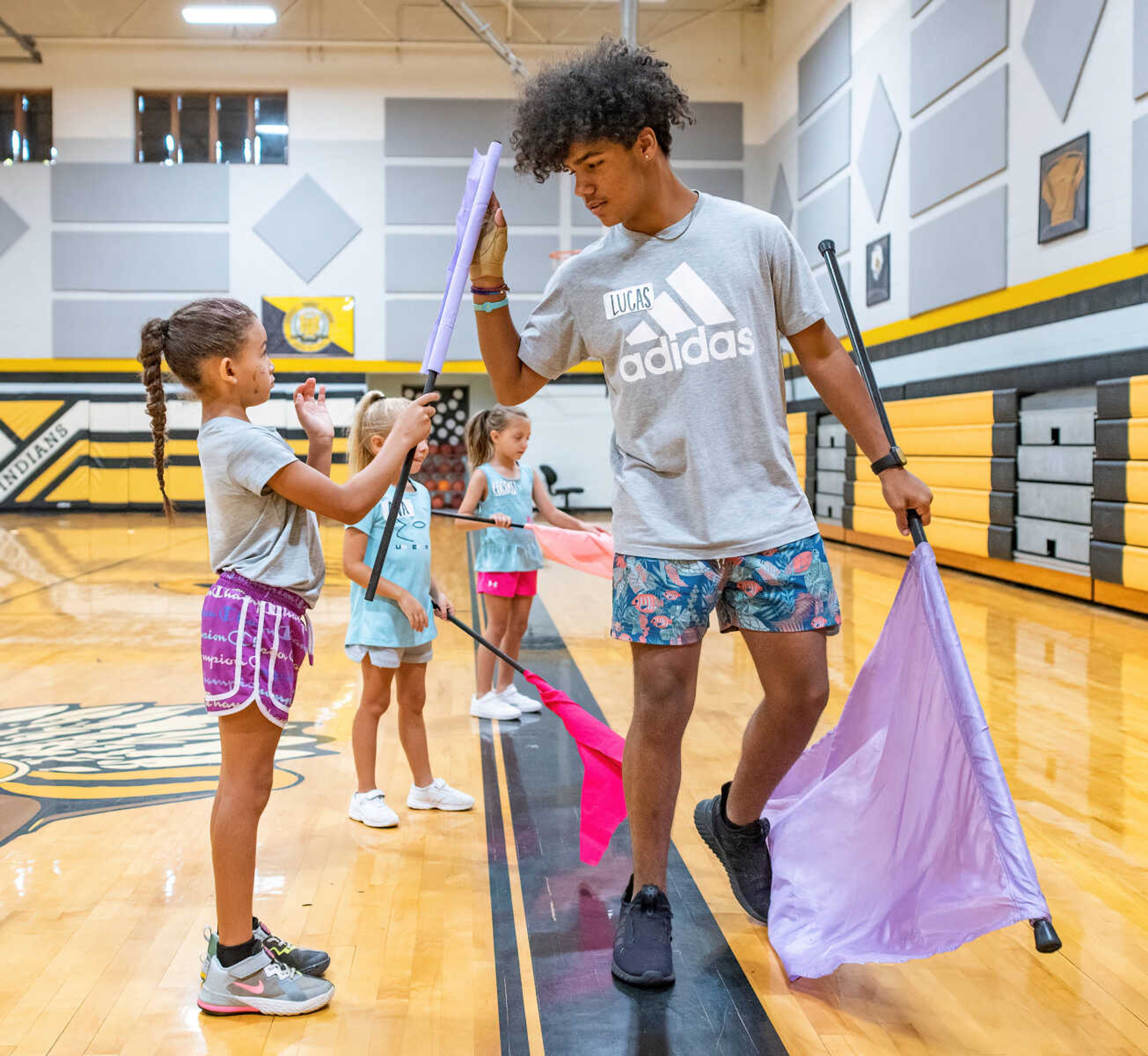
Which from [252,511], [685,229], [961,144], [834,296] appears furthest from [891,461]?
[834,296]

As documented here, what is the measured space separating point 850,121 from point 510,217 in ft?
18.8

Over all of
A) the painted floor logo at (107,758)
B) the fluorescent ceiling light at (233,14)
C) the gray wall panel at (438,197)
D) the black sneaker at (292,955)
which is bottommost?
the painted floor logo at (107,758)

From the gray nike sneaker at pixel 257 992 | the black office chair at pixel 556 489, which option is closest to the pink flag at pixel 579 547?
the gray nike sneaker at pixel 257 992

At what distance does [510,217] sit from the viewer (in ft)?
51.6

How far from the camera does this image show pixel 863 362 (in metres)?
2.05

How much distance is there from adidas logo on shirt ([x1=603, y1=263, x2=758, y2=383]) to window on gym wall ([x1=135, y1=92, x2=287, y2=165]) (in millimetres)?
15514

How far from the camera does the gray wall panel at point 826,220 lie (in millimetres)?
11812

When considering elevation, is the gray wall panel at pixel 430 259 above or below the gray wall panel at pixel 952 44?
below

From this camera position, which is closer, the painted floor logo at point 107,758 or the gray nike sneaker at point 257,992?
the gray nike sneaker at point 257,992

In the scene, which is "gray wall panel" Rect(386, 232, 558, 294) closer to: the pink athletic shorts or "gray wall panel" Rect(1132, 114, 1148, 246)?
"gray wall panel" Rect(1132, 114, 1148, 246)

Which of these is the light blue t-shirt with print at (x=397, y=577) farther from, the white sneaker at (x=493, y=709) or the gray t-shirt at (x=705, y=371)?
the gray t-shirt at (x=705, y=371)

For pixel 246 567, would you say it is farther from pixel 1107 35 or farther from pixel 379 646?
pixel 1107 35

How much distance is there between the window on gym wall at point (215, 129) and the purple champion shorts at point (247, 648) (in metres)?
15.5

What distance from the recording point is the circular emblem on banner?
624 inches
